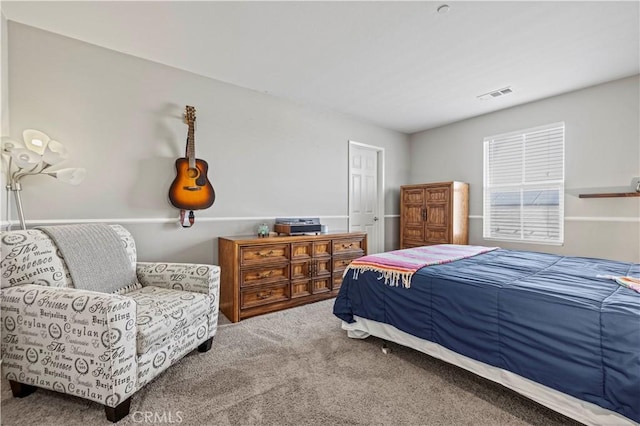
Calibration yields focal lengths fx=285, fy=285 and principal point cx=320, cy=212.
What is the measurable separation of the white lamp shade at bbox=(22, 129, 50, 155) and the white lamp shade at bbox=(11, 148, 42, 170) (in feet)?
0.27

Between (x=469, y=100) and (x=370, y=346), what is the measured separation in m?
3.36

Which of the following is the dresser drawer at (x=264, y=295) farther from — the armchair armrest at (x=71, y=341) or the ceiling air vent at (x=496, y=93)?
the ceiling air vent at (x=496, y=93)

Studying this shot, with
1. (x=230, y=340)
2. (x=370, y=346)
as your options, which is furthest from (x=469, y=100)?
(x=230, y=340)

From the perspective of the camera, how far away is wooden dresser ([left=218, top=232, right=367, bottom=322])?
2.84 metres

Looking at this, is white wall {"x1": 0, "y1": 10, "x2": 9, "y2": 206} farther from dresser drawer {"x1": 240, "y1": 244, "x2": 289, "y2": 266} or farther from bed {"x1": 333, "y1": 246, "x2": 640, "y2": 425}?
bed {"x1": 333, "y1": 246, "x2": 640, "y2": 425}

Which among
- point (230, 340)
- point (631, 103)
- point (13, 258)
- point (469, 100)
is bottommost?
point (230, 340)

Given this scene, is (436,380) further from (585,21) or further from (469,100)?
(469,100)

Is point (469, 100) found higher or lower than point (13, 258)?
higher

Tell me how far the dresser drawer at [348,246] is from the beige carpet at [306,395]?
145cm

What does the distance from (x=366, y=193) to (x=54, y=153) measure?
12.6ft

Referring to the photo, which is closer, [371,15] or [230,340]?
[371,15]

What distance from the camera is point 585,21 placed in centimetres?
221

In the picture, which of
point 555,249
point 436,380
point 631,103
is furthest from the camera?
point 555,249

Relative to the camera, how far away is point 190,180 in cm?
291
